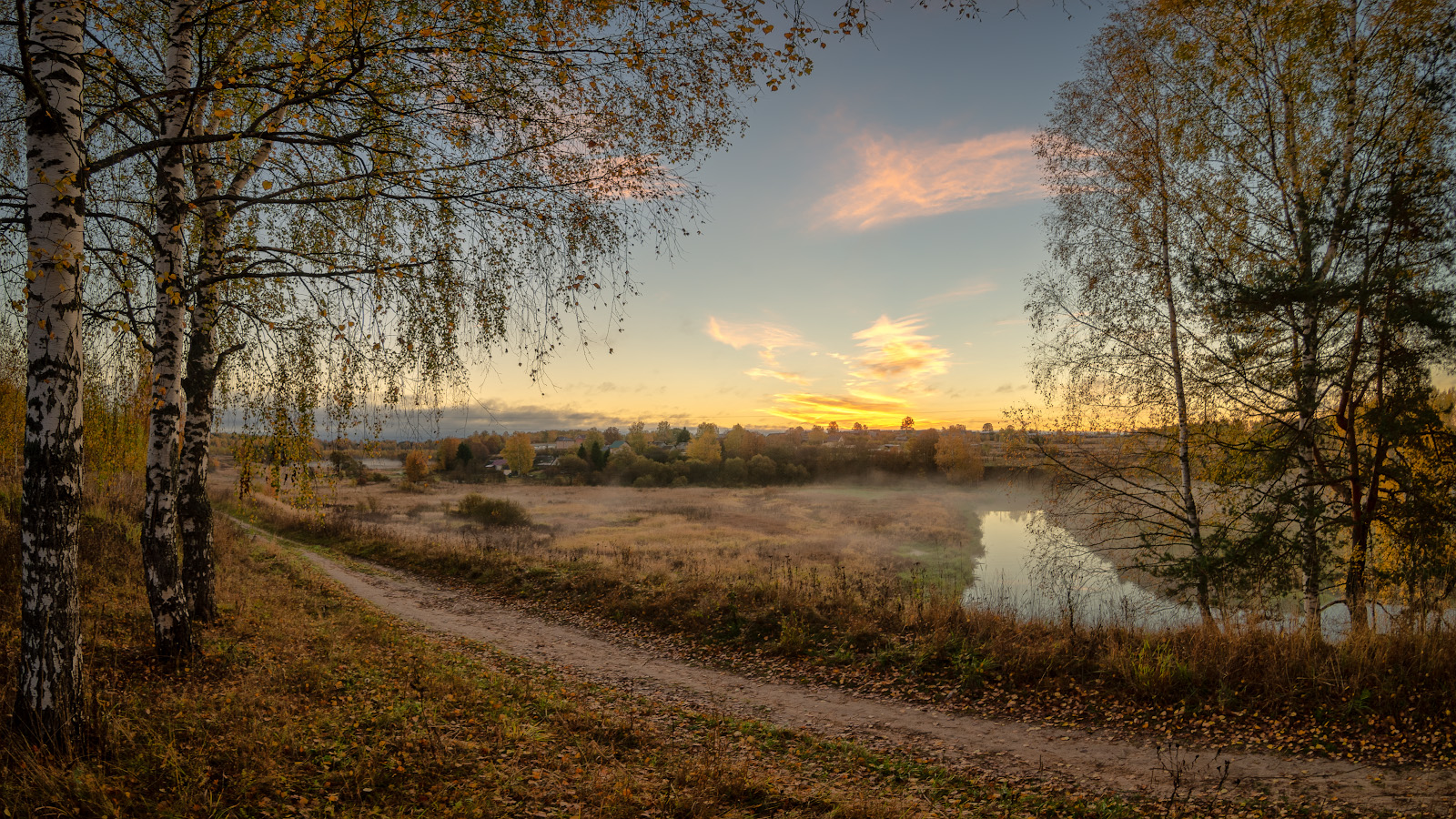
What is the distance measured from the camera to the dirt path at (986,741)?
19.4ft

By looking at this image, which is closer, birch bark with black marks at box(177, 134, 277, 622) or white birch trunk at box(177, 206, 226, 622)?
Answer: birch bark with black marks at box(177, 134, 277, 622)

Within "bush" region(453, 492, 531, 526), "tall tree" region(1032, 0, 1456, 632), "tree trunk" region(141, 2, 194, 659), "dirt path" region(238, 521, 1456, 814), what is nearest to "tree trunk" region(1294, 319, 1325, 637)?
"tall tree" region(1032, 0, 1456, 632)

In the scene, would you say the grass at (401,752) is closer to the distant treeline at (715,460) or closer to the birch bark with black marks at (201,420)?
the birch bark with black marks at (201,420)

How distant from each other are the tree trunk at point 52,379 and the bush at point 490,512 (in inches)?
1392

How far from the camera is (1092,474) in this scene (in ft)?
38.4

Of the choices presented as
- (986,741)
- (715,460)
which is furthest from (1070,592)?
(715,460)

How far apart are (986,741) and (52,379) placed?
9688 mm

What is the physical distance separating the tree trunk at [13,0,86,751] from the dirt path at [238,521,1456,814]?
6428 millimetres

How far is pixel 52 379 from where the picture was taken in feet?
13.9

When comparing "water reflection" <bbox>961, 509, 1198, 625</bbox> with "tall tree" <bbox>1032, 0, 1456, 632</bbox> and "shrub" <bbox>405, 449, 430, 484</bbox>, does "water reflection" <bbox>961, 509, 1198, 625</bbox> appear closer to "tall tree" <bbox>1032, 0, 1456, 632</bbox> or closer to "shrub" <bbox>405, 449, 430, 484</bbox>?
"tall tree" <bbox>1032, 0, 1456, 632</bbox>

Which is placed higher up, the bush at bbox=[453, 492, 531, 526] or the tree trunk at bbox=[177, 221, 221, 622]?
the tree trunk at bbox=[177, 221, 221, 622]

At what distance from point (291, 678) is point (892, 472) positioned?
6838cm

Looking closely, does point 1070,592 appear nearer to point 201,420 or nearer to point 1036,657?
point 1036,657

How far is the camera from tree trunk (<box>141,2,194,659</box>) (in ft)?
21.1
